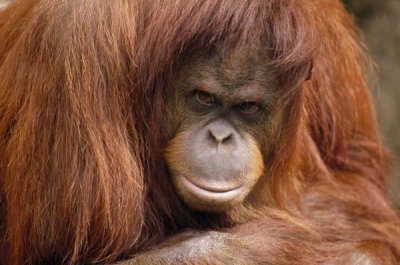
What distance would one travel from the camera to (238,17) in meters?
2.87

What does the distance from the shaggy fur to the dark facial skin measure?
5cm

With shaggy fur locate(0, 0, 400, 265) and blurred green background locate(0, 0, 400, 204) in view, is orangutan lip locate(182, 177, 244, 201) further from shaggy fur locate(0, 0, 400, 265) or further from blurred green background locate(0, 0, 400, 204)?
blurred green background locate(0, 0, 400, 204)

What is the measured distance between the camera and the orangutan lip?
2889mm

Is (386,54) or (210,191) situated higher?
(386,54)

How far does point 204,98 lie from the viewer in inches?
116

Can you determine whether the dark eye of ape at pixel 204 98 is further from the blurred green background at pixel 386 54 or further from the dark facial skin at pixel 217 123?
the blurred green background at pixel 386 54

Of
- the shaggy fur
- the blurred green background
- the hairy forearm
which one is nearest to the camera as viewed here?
the shaggy fur

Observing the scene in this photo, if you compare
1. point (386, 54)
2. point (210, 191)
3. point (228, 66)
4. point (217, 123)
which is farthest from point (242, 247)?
point (386, 54)

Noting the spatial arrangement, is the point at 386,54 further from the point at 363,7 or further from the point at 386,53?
the point at 363,7

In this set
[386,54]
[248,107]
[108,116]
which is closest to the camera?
[108,116]

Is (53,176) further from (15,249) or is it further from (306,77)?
(306,77)

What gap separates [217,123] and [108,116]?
1.16ft

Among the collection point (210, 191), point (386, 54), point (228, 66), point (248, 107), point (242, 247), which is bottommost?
point (242, 247)

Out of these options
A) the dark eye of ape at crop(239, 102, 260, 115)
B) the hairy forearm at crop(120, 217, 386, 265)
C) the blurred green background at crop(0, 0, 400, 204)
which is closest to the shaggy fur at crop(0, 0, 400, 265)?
the hairy forearm at crop(120, 217, 386, 265)
